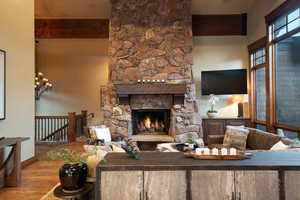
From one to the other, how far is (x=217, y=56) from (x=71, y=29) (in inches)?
204

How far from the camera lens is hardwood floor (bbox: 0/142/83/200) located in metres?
3.10

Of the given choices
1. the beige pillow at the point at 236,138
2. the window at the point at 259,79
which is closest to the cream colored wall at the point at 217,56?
the window at the point at 259,79

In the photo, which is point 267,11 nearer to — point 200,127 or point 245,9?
point 245,9

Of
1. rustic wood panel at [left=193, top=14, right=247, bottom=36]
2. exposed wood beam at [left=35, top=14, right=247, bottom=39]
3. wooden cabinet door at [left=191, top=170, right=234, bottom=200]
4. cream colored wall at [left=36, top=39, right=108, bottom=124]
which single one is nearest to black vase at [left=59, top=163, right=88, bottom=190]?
wooden cabinet door at [left=191, top=170, right=234, bottom=200]

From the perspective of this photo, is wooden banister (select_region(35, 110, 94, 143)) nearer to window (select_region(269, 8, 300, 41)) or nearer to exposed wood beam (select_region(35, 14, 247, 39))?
exposed wood beam (select_region(35, 14, 247, 39))

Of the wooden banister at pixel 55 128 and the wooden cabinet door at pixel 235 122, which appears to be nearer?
the wooden cabinet door at pixel 235 122

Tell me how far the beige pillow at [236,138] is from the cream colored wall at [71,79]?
15.8 ft

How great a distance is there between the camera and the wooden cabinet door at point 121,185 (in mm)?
1940

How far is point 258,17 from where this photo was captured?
625 cm

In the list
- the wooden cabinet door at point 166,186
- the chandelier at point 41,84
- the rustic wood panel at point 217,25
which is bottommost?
the wooden cabinet door at point 166,186

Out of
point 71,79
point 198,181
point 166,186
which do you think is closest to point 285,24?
point 198,181

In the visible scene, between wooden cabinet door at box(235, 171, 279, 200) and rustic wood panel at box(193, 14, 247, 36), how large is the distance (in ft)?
19.5

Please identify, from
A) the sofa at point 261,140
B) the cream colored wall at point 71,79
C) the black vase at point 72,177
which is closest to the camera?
the black vase at point 72,177

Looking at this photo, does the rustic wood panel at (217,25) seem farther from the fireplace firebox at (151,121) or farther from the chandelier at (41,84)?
the chandelier at (41,84)
